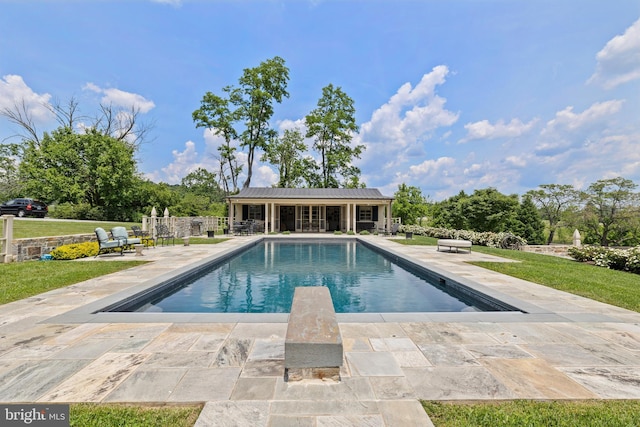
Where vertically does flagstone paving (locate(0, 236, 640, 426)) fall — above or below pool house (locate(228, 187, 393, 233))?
below

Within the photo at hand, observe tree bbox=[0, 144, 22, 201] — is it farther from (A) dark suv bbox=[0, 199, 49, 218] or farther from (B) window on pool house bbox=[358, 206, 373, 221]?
(B) window on pool house bbox=[358, 206, 373, 221]

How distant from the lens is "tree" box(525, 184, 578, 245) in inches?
947

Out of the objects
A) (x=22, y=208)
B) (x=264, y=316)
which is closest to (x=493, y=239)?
(x=264, y=316)

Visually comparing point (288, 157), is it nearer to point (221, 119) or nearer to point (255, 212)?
point (221, 119)

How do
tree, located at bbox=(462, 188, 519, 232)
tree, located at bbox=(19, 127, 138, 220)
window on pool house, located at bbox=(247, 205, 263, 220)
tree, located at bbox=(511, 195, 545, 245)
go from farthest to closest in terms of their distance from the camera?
tree, located at bbox=(511, 195, 545, 245) < window on pool house, located at bbox=(247, 205, 263, 220) < tree, located at bbox=(19, 127, 138, 220) < tree, located at bbox=(462, 188, 519, 232)

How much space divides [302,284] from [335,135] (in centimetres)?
2343

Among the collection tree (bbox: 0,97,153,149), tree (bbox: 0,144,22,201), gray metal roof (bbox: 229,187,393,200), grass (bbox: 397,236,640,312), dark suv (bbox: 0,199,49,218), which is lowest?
grass (bbox: 397,236,640,312)

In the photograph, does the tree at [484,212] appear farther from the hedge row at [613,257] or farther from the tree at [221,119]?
the tree at [221,119]

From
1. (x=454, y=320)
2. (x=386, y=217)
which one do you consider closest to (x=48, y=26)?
(x=454, y=320)

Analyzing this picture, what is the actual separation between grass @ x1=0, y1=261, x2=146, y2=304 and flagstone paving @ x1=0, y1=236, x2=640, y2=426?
2.83 feet

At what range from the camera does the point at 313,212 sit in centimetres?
2069

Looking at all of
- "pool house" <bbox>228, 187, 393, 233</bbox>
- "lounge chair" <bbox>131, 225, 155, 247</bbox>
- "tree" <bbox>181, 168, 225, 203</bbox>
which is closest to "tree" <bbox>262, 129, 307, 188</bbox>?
"pool house" <bbox>228, 187, 393, 233</bbox>

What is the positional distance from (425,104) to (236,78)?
1738 centimetres

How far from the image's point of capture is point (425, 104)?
688 inches
